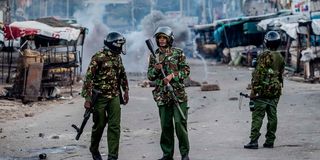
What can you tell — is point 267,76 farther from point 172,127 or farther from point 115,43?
point 115,43

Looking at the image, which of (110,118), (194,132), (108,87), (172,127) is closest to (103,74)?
(108,87)

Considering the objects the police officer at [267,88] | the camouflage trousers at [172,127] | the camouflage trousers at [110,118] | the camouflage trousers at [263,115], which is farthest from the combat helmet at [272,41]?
the camouflage trousers at [110,118]

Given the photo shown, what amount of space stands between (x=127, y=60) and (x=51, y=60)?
65.0 ft

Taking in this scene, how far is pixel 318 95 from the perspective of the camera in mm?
18250

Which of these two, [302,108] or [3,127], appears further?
[302,108]

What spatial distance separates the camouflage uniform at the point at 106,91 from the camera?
28.2ft

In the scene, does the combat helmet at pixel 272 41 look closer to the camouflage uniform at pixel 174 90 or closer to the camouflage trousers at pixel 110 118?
the camouflage uniform at pixel 174 90

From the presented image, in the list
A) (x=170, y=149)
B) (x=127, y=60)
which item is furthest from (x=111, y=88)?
(x=127, y=60)

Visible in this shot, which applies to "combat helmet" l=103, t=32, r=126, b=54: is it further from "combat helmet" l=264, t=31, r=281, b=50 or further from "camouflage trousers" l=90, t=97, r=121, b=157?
"combat helmet" l=264, t=31, r=281, b=50

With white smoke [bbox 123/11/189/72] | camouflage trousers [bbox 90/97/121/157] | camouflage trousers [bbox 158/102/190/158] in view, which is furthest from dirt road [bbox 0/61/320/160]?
white smoke [bbox 123/11/189/72]

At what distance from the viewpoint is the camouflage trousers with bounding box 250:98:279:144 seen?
970cm

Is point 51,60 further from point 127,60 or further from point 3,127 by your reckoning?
point 127,60

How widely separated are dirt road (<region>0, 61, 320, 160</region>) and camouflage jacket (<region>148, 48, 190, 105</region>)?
3.26 ft

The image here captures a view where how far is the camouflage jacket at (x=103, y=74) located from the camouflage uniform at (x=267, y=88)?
217 cm
